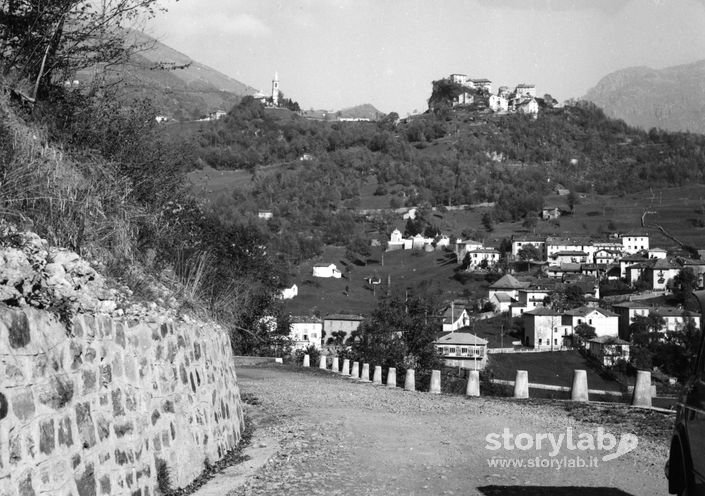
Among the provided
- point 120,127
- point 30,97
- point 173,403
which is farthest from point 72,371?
point 120,127

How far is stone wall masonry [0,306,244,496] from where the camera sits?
17.2ft

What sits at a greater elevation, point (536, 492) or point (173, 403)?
point (173, 403)

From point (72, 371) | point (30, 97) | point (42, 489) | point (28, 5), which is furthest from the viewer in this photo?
point (28, 5)

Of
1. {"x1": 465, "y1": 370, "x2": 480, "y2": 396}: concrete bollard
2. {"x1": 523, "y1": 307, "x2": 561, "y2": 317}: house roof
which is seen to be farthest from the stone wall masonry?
{"x1": 523, "y1": 307, "x2": 561, "y2": 317}: house roof

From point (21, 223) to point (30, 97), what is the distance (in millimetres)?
4968

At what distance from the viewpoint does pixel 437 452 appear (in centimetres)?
974

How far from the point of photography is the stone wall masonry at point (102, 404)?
17.2ft

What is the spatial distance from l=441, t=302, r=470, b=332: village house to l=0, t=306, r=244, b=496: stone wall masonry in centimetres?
8354

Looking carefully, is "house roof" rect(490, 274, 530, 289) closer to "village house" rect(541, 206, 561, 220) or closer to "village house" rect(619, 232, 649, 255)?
"village house" rect(619, 232, 649, 255)

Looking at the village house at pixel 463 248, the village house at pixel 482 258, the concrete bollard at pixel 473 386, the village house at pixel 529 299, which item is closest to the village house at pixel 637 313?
the village house at pixel 529 299

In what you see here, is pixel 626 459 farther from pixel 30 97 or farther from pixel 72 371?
pixel 30 97

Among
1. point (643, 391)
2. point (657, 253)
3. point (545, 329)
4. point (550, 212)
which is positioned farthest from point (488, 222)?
point (643, 391)

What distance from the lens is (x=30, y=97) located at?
12.3 m

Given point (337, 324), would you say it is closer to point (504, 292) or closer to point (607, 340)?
point (607, 340)
